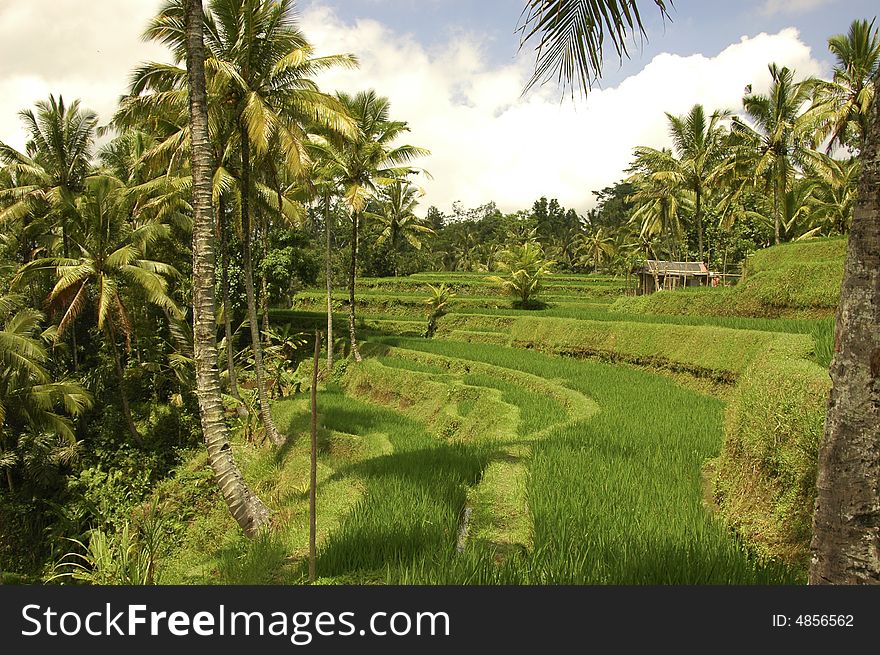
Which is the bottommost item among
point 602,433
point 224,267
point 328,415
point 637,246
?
point 328,415

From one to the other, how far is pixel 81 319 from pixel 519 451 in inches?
684

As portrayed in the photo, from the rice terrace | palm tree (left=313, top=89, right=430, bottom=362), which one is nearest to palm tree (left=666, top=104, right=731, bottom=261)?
the rice terrace

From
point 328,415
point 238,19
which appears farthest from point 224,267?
point 238,19

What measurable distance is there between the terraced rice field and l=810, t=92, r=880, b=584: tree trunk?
3.42ft

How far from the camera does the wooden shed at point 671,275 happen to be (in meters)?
24.3

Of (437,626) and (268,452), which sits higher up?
(437,626)

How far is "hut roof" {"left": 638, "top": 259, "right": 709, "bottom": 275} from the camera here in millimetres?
24203

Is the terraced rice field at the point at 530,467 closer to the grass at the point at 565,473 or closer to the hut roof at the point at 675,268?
the grass at the point at 565,473

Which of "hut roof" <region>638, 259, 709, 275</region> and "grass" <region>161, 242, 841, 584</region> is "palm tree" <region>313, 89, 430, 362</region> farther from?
"hut roof" <region>638, 259, 709, 275</region>

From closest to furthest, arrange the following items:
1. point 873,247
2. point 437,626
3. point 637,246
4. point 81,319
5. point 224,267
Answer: point 873,247 → point 437,626 → point 224,267 → point 81,319 → point 637,246

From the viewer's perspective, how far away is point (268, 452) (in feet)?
36.7

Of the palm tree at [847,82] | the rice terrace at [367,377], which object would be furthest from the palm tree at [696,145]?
the palm tree at [847,82]

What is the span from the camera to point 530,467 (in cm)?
593

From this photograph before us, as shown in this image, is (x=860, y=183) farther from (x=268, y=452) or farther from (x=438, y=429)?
(x=268, y=452)
